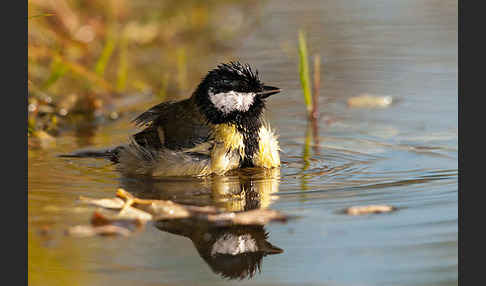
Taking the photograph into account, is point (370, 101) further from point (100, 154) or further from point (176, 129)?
point (100, 154)

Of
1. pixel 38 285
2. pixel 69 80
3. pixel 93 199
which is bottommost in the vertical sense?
pixel 38 285

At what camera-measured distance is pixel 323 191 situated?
555 cm

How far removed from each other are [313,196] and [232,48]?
6154 millimetres

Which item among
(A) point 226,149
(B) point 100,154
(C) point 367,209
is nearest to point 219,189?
(A) point 226,149

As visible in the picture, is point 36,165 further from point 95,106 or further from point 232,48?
point 232,48

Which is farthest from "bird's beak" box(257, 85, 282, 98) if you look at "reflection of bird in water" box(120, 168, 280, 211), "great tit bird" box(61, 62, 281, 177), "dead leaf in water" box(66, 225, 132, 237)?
"dead leaf in water" box(66, 225, 132, 237)

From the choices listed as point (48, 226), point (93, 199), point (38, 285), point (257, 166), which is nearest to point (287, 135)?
point (257, 166)

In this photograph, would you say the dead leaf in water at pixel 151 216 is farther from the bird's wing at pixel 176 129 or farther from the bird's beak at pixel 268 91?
the bird's beak at pixel 268 91

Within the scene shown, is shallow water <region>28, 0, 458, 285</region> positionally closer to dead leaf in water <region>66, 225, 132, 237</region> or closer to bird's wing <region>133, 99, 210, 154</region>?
dead leaf in water <region>66, 225, 132, 237</region>

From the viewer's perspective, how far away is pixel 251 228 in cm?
467

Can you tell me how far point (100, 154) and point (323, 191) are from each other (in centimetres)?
235

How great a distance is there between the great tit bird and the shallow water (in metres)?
0.16

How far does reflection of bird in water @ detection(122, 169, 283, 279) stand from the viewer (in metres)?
4.23

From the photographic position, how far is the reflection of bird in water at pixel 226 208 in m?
4.23
